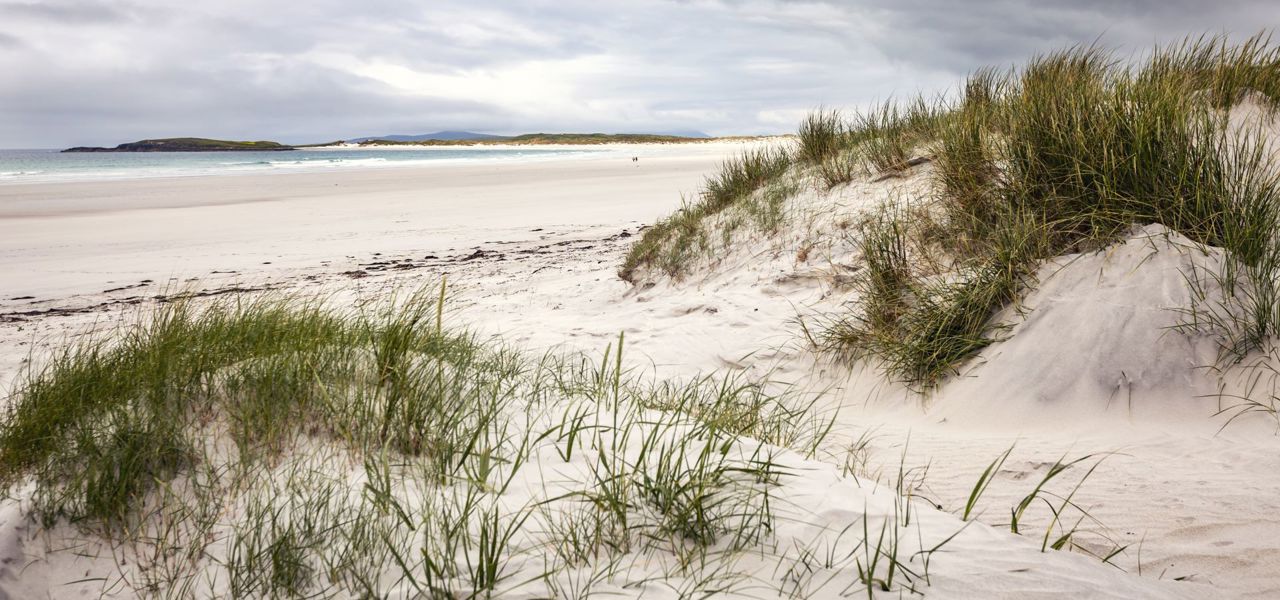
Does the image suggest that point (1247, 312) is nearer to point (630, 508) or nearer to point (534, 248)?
point (630, 508)

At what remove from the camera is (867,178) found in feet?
23.0

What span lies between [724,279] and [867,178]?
1936 millimetres

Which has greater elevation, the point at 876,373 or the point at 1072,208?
the point at 1072,208

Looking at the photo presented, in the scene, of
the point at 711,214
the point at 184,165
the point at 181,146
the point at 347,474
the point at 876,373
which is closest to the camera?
the point at 347,474

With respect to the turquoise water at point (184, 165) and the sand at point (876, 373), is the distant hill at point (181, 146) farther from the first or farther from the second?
the sand at point (876, 373)

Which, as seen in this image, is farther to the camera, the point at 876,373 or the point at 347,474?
the point at 876,373

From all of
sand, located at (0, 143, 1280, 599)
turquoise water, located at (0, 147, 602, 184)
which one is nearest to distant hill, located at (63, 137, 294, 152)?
turquoise water, located at (0, 147, 602, 184)

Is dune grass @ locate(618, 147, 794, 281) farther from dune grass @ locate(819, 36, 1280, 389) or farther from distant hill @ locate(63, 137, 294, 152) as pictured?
distant hill @ locate(63, 137, 294, 152)

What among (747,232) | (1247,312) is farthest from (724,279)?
(1247,312)

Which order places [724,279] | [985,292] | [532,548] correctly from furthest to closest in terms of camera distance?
[724,279] → [985,292] → [532,548]

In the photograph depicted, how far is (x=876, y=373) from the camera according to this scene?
13.5 feet

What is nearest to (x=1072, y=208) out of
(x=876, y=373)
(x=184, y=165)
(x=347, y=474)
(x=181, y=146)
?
(x=876, y=373)

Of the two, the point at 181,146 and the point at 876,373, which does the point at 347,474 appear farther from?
the point at 181,146

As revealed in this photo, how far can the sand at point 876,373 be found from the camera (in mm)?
2031
